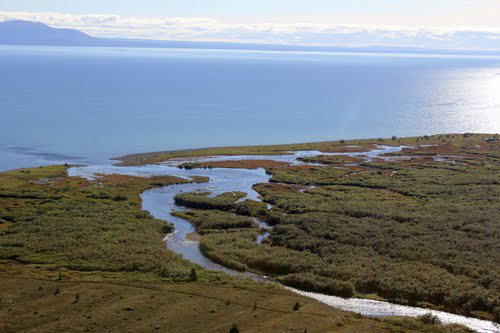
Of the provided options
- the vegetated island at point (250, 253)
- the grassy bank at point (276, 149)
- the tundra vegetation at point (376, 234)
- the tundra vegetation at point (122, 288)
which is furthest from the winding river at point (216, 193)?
the grassy bank at point (276, 149)

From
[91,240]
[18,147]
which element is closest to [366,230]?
[91,240]

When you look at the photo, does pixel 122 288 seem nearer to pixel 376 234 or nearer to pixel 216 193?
pixel 376 234

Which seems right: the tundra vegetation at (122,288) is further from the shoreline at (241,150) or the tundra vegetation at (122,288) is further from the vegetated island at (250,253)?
the shoreline at (241,150)

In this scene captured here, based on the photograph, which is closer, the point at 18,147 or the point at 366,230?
the point at 366,230

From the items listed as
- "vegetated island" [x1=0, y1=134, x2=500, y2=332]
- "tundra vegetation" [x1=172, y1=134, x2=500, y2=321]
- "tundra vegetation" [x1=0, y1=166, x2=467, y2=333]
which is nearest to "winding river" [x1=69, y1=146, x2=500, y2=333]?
"tundra vegetation" [x1=172, y1=134, x2=500, y2=321]

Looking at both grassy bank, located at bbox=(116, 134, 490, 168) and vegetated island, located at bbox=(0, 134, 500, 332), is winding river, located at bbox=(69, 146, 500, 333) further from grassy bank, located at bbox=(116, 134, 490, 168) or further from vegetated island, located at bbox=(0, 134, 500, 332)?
grassy bank, located at bbox=(116, 134, 490, 168)

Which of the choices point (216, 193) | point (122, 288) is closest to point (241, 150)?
point (216, 193)

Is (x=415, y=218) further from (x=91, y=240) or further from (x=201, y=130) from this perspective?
(x=201, y=130)
